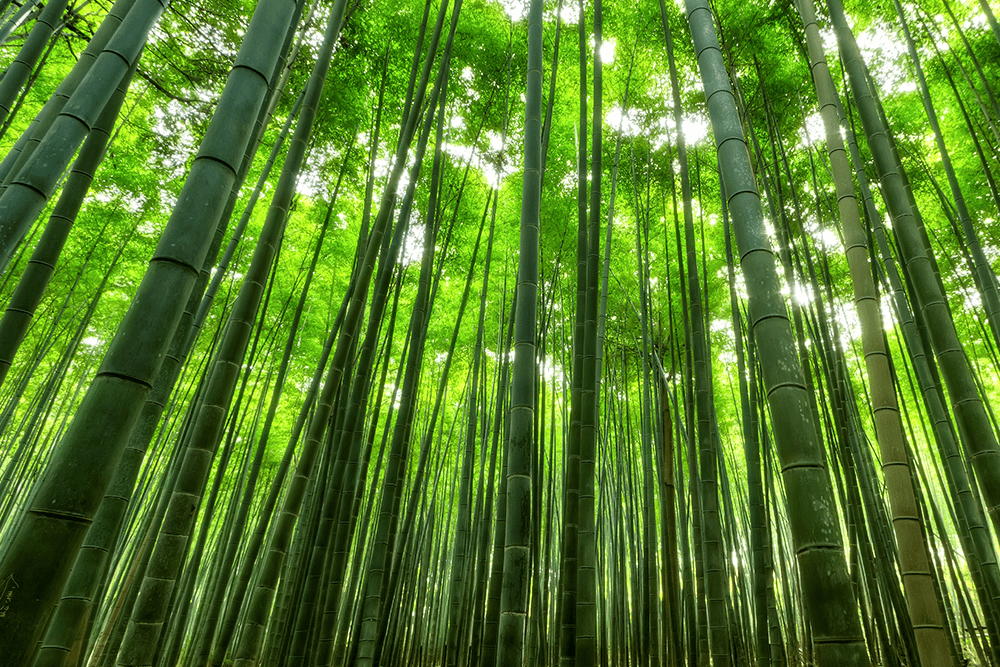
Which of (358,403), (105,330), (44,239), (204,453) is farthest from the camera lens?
(105,330)

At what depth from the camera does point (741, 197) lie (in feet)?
4.03

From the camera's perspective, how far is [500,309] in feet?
12.7

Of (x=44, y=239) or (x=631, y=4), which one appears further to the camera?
(x=631, y=4)

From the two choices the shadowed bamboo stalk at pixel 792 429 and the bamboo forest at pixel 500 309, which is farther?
the bamboo forest at pixel 500 309

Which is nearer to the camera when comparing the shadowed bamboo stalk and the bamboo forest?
the shadowed bamboo stalk

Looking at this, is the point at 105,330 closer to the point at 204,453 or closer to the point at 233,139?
the point at 204,453

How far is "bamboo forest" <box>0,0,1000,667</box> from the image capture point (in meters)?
1.11

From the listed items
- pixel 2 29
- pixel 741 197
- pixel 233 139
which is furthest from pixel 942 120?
pixel 2 29

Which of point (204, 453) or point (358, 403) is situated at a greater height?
point (358, 403)

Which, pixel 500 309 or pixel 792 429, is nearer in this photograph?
pixel 792 429

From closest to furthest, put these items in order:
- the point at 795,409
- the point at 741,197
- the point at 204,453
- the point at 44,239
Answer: the point at 795,409 < the point at 741,197 < the point at 204,453 < the point at 44,239

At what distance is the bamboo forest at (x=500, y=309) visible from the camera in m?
1.11

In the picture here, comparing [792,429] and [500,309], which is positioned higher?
[500,309]

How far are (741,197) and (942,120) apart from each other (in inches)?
203
